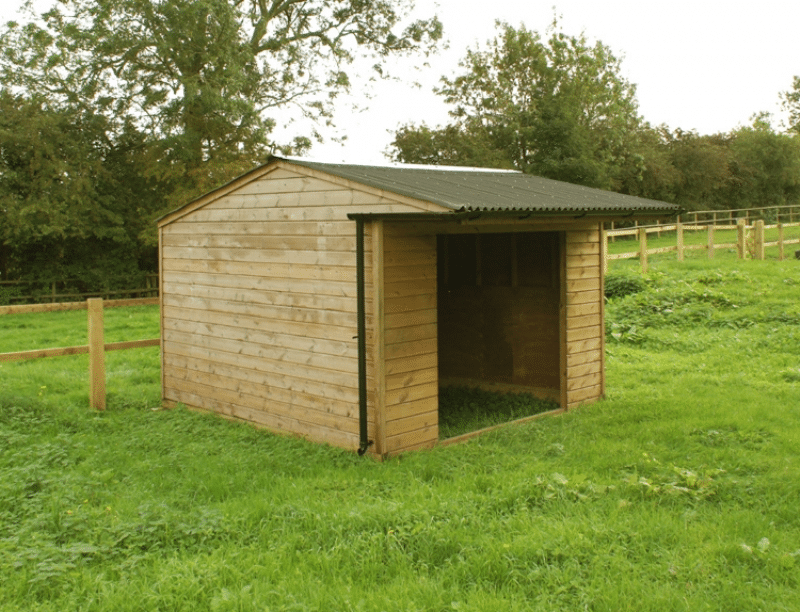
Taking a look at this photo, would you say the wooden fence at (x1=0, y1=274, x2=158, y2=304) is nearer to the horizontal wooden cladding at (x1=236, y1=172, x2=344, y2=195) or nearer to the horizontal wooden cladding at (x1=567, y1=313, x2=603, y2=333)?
the horizontal wooden cladding at (x1=236, y1=172, x2=344, y2=195)

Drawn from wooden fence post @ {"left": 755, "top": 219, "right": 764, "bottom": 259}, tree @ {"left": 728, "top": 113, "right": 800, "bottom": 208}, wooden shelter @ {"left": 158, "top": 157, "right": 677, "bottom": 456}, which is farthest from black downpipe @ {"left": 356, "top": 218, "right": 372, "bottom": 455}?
tree @ {"left": 728, "top": 113, "right": 800, "bottom": 208}

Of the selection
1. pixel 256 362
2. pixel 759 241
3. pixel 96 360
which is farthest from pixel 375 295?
pixel 759 241

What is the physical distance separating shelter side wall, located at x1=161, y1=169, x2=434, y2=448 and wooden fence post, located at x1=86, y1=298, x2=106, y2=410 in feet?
2.57

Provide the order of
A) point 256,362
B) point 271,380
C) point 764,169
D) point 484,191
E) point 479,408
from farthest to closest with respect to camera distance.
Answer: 1. point 764,169
2. point 479,408
3. point 256,362
4. point 271,380
5. point 484,191

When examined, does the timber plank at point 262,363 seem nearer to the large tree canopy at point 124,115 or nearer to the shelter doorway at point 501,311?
the shelter doorway at point 501,311

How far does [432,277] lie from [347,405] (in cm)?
140

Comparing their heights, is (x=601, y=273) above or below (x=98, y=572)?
above

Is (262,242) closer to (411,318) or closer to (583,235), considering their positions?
(411,318)

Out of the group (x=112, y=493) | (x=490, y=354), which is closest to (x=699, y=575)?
(x=112, y=493)

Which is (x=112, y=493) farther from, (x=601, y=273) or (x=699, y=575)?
(x=601, y=273)

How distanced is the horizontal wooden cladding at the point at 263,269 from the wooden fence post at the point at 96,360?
103 cm

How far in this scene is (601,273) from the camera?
9.23 meters

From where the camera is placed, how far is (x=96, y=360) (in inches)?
366

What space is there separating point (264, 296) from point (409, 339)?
1.95 metres
